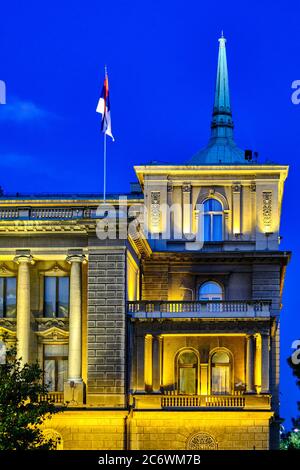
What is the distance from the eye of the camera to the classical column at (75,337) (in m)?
69.9

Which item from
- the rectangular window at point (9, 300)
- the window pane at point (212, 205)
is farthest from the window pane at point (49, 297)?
the window pane at point (212, 205)

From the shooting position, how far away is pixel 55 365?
72.8 m

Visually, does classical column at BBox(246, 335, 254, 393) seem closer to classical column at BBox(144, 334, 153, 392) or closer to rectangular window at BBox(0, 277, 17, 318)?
classical column at BBox(144, 334, 153, 392)

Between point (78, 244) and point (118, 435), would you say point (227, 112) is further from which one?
point (118, 435)

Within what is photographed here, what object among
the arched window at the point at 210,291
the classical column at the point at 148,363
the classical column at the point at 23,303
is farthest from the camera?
the arched window at the point at 210,291

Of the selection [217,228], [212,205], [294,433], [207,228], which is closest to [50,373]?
[207,228]

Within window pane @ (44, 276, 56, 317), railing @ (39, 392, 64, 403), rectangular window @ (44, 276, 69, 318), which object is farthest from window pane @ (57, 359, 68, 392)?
window pane @ (44, 276, 56, 317)

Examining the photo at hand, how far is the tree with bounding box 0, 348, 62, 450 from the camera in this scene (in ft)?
183

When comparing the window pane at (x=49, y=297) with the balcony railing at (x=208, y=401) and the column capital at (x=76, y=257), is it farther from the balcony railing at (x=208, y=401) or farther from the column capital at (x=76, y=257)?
the balcony railing at (x=208, y=401)

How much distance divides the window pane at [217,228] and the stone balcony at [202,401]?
1329cm

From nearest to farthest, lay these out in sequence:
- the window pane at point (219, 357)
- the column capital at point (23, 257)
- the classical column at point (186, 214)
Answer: the column capital at point (23, 257)
the window pane at point (219, 357)
the classical column at point (186, 214)

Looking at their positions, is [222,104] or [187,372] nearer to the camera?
[187,372]

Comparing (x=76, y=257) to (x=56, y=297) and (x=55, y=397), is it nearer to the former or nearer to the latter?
(x=56, y=297)

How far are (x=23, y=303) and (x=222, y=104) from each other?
26.6 metres
